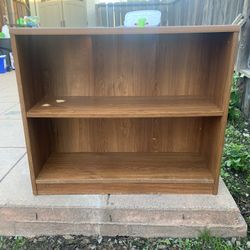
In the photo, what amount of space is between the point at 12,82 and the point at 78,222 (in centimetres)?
397

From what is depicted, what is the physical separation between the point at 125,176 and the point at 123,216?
0.64 feet

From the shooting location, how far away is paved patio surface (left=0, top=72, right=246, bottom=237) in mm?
1226

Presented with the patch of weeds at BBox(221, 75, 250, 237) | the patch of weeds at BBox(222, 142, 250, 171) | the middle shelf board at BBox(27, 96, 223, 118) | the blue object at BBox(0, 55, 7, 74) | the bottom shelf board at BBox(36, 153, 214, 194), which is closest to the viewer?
the middle shelf board at BBox(27, 96, 223, 118)

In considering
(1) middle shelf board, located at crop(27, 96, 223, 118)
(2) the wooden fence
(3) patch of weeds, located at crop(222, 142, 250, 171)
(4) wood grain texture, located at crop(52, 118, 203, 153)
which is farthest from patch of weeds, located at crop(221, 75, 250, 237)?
(2) the wooden fence


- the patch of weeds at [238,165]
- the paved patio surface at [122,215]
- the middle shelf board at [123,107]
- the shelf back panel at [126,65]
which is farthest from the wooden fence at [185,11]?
the paved patio surface at [122,215]

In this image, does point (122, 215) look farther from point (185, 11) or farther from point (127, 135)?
point (185, 11)

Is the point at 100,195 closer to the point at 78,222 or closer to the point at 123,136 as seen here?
the point at 78,222

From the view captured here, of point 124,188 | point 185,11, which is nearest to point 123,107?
point 124,188

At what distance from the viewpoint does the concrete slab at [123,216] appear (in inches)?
48.3

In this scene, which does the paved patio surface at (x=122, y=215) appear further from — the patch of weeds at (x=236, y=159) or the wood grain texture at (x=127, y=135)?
the patch of weeds at (x=236, y=159)

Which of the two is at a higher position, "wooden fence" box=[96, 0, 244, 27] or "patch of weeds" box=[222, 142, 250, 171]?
"wooden fence" box=[96, 0, 244, 27]

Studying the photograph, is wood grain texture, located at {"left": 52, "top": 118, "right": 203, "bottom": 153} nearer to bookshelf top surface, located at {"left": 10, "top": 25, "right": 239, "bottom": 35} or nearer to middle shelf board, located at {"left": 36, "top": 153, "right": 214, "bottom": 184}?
middle shelf board, located at {"left": 36, "top": 153, "right": 214, "bottom": 184}

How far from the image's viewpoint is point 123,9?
6922mm

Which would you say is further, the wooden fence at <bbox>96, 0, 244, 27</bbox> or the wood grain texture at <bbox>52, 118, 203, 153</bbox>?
the wooden fence at <bbox>96, 0, 244, 27</bbox>
